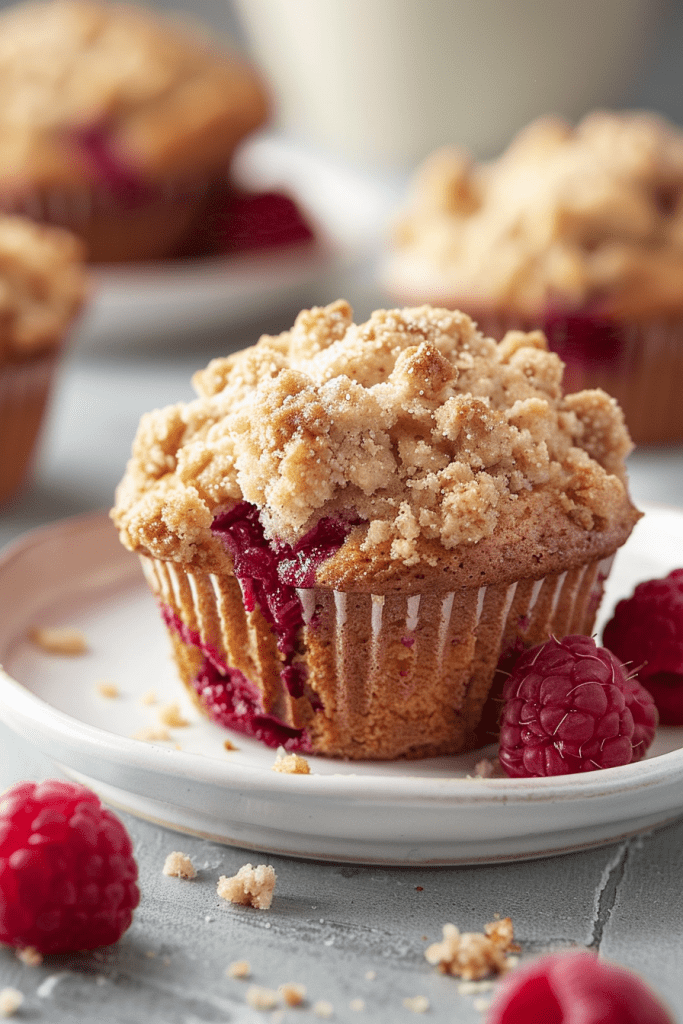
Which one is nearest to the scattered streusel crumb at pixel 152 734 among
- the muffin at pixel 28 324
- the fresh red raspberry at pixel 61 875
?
the fresh red raspberry at pixel 61 875

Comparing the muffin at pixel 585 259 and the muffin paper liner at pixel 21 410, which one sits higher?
the muffin at pixel 585 259

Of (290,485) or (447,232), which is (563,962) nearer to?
(290,485)

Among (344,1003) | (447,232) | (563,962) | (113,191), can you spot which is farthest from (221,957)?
(113,191)

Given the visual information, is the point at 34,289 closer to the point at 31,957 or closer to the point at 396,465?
the point at 396,465

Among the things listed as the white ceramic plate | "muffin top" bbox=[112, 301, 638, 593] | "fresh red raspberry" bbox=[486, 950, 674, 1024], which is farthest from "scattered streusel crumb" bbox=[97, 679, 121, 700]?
"fresh red raspberry" bbox=[486, 950, 674, 1024]

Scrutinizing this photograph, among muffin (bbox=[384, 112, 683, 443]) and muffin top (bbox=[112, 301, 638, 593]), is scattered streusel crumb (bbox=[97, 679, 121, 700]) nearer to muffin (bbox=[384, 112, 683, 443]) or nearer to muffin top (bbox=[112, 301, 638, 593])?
muffin top (bbox=[112, 301, 638, 593])

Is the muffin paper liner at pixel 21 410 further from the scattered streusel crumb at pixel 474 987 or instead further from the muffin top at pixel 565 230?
the scattered streusel crumb at pixel 474 987

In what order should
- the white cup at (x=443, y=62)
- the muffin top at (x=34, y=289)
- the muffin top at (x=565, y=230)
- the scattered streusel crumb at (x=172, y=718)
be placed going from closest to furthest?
the scattered streusel crumb at (x=172, y=718)
the muffin top at (x=34, y=289)
the muffin top at (x=565, y=230)
the white cup at (x=443, y=62)
